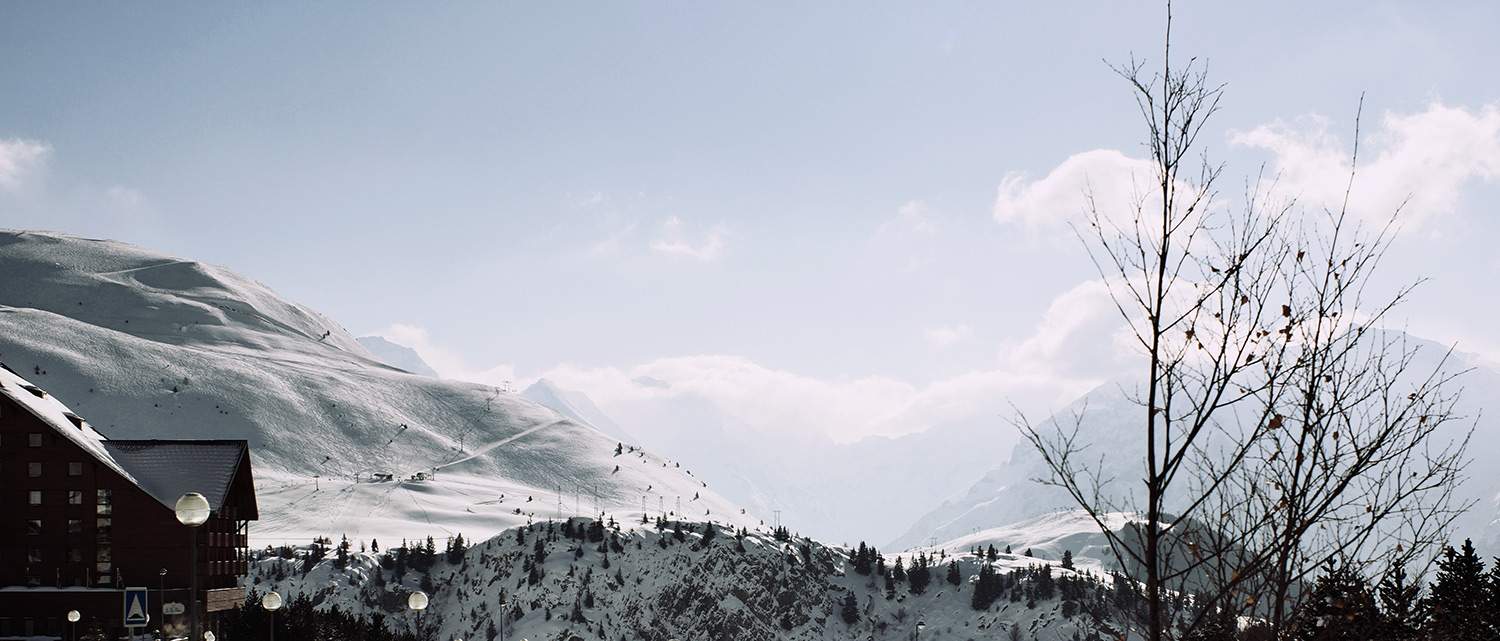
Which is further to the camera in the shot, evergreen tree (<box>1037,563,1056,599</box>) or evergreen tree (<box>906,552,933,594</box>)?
evergreen tree (<box>906,552,933,594</box>)

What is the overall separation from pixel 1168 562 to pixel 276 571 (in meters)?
193

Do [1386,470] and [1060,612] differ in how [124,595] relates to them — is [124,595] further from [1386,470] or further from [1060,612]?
[1060,612]

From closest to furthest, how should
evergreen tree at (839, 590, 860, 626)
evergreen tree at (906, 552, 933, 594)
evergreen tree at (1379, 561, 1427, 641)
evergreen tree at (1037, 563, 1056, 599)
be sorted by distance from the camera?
evergreen tree at (1379, 561, 1427, 641) < evergreen tree at (1037, 563, 1056, 599) < evergreen tree at (839, 590, 860, 626) < evergreen tree at (906, 552, 933, 594)

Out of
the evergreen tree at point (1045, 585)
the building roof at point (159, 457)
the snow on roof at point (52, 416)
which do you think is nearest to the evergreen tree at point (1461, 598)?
the building roof at point (159, 457)

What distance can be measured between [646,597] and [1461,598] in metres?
156

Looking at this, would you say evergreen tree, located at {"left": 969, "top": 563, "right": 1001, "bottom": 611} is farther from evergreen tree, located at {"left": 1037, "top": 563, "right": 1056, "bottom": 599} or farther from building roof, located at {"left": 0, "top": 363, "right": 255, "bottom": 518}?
building roof, located at {"left": 0, "top": 363, "right": 255, "bottom": 518}

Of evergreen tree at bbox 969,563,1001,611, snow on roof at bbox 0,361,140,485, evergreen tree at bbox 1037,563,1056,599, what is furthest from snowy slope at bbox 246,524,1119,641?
snow on roof at bbox 0,361,140,485

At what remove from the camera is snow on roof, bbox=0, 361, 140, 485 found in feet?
194

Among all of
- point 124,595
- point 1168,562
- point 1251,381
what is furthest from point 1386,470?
point 124,595

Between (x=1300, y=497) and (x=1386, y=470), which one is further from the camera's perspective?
(x=1386, y=470)

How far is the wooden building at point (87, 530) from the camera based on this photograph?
5712 centimetres

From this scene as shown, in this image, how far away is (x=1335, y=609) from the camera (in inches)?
349

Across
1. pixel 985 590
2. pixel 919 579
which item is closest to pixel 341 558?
pixel 919 579

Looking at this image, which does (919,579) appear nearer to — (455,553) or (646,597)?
(646,597)
